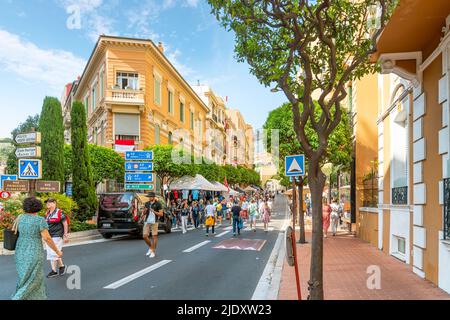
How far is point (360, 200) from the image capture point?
59.9 feet

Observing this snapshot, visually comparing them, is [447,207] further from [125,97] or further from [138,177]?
[125,97]

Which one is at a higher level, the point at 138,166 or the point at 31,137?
the point at 31,137

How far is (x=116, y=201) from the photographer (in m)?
18.2

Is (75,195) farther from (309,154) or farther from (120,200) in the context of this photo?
(309,154)

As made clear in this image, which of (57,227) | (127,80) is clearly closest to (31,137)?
(57,227)

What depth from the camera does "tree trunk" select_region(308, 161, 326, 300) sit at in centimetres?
632

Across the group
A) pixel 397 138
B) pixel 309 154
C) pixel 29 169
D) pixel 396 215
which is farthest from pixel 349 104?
pixel 309 154

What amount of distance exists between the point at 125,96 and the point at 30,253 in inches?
1013

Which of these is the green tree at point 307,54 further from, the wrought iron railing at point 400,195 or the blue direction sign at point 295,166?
the wrought iron railing at point 400,195

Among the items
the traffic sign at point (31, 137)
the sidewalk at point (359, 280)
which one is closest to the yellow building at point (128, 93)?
the traffic sign at point (31, 137)

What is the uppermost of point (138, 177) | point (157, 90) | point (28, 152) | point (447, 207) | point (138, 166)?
point (157, 90)

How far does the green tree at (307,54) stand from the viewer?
6539 millimetres

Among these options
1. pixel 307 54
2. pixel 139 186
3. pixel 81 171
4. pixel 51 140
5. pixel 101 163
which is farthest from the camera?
pixel 101 163
